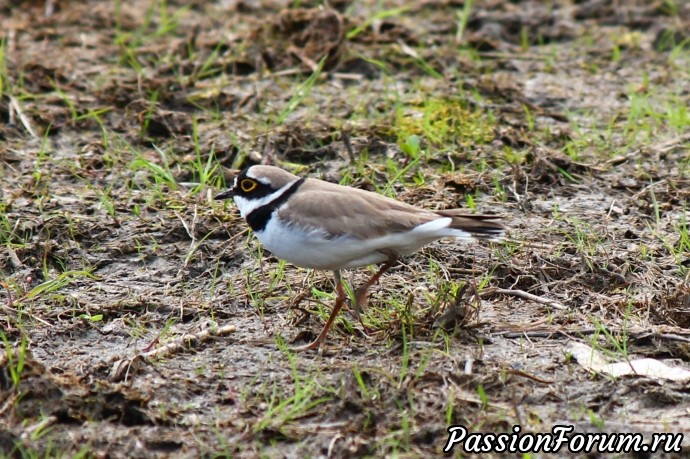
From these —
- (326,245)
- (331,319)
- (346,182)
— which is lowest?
(346,182)

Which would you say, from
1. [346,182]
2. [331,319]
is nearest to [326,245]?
[331,319]

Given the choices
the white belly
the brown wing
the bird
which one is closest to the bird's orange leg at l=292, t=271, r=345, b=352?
the bird

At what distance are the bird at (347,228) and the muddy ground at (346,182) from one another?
34cm

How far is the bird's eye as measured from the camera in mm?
6152

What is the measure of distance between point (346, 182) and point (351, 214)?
2020mm

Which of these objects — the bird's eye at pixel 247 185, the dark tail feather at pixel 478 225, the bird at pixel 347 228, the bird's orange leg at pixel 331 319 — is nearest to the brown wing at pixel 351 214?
the bird at pixel 347 228

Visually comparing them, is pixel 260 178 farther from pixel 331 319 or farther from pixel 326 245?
pixel 331 319

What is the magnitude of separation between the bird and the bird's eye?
0.55 feet

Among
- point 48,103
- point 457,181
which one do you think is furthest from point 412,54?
point 48,103

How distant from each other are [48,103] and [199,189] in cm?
212

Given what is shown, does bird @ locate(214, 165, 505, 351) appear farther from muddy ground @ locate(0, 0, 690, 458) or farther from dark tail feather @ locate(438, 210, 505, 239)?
muddy ground @ locate(0, 0, 690, 458)

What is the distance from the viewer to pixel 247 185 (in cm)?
618

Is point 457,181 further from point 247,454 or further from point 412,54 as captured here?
point 247,454

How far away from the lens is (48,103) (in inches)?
358
